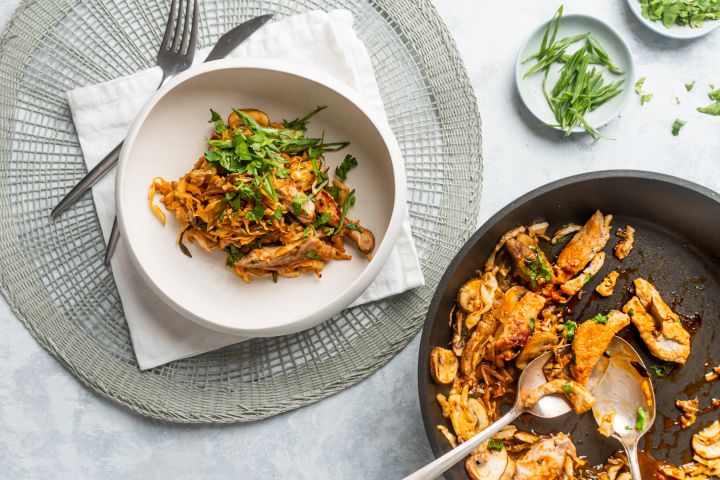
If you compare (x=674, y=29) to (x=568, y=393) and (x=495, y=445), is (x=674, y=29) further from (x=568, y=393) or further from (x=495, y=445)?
(x=495, y=445)

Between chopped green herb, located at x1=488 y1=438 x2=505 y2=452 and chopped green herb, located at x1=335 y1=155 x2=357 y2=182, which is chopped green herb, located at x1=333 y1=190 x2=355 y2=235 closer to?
chopped green herb, located at x1=335 y1=155 x2=357 y2=182

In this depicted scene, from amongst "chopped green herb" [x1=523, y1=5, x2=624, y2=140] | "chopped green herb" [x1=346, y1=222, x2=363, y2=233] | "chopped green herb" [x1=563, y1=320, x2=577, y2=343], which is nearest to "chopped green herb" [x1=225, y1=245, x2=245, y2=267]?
"chopped green herb" [x1=346, y1=222, x2=363, y2=233]

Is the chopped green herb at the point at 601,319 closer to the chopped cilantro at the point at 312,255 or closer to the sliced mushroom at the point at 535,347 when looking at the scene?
the sliced mushroom at the point at 535,347

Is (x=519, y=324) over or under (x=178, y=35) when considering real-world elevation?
under

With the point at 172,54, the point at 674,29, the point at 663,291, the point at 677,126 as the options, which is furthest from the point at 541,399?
the point at 172,54

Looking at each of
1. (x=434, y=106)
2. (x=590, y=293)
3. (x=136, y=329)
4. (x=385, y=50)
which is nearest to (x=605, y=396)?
(x=590, y=293)
